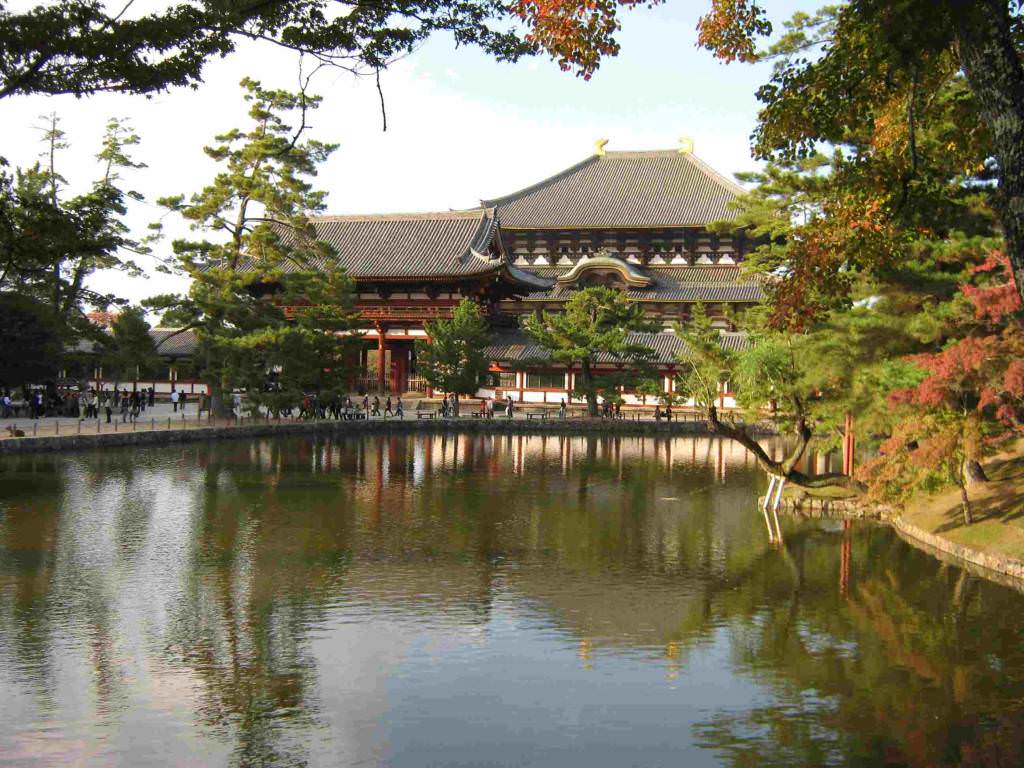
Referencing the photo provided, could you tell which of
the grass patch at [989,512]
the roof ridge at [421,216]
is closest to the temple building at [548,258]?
the roof ridge at [421,216]

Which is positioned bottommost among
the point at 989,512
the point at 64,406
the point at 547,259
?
the point at 989,512

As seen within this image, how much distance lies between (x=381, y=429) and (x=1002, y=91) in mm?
40287

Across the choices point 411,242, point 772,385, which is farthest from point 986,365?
point 411,242

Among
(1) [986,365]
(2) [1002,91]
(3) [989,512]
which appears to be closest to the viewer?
(2) [1002,91]

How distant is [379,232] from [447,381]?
13.9 metres

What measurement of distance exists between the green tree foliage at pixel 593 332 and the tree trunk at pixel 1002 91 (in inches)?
1664

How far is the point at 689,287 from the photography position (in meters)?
60.8

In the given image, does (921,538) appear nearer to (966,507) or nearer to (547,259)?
(966,507)

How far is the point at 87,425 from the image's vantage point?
38.6 m

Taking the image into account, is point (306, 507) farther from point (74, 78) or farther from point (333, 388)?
point (333, 388)

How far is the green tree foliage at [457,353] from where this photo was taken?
51250 millimetres

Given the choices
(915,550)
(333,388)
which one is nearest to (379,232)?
(333,388)

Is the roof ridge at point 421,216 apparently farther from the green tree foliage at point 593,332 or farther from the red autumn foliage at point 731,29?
the red autumn foliage at point 731,29

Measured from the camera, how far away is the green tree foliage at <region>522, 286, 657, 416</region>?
50219 mm
